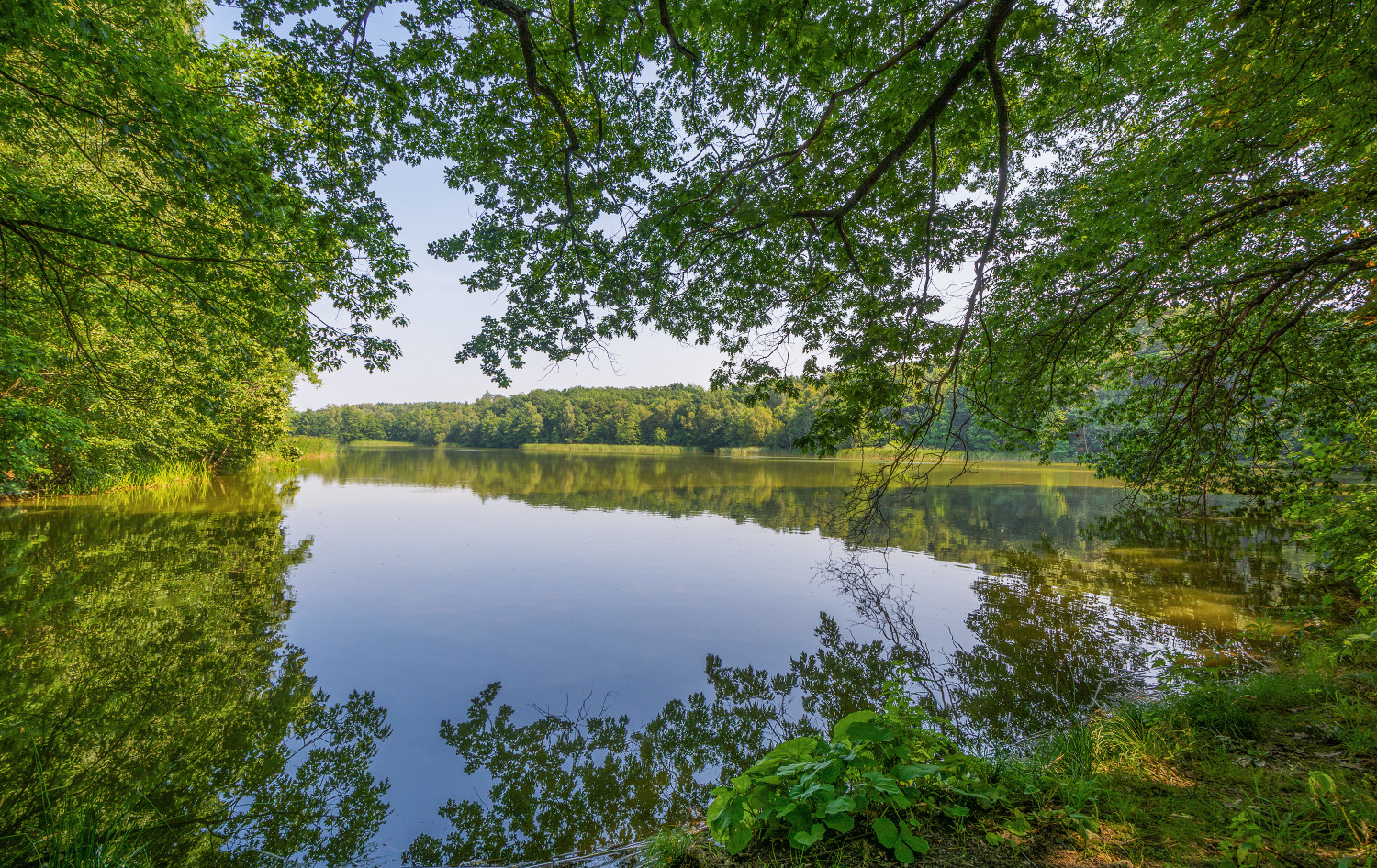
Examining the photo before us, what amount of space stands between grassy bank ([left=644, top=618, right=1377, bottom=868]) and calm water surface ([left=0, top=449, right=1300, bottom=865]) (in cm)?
125

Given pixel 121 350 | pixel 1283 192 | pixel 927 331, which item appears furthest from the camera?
pixel 121 350

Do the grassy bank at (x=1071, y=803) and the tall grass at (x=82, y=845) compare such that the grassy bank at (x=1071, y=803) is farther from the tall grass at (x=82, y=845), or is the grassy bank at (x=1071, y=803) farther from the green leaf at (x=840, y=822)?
the tall grass at (x=82, y=845)

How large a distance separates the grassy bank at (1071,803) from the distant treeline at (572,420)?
148 feet

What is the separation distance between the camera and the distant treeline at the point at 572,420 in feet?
199

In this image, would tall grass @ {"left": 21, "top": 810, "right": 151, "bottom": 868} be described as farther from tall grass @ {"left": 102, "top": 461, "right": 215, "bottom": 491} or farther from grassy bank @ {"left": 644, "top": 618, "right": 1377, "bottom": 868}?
tall grass @ {"left": 102, "top": 461, "right": 215, "bottom": 491}

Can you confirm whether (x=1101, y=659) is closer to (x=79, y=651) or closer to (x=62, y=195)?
(x=79, y=651)

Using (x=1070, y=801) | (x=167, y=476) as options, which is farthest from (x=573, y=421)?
(x=1070, y=801)

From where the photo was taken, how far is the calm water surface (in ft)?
10.8

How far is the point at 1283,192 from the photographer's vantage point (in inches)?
177

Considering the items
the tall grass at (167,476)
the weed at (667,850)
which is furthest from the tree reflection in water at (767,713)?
the tall grass at (167,476)

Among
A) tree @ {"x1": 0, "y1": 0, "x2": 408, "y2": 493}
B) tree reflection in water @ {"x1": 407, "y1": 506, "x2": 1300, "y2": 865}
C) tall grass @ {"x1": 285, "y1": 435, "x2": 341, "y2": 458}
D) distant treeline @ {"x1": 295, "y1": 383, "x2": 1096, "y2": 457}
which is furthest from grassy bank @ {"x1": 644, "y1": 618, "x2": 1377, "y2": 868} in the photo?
distant treeline @ {"x1": 295, "y1": 383, "x2": 1096, "y2": 457}

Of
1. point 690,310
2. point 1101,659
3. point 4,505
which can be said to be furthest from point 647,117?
point 4,505

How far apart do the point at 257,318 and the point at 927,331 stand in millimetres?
8022

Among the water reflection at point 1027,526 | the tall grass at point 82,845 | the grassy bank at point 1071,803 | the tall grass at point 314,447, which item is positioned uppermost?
the tall grass at point 314,447
